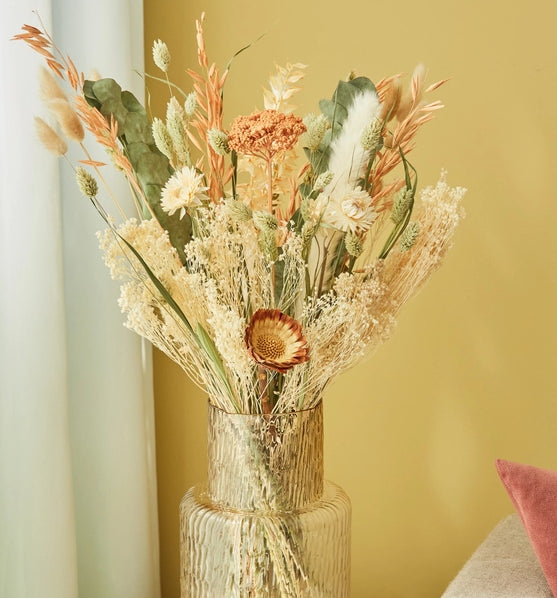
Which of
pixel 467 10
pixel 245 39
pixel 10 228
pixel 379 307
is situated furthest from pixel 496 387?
pixel 10 228

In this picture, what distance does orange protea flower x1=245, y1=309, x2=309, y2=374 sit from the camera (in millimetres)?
981

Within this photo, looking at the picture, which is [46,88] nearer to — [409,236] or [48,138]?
[48,138]

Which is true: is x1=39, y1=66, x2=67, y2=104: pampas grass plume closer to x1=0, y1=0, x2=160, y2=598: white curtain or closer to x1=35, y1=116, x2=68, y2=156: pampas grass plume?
x1=35, y1=116, x2=68, y2=156: pampas grass plume

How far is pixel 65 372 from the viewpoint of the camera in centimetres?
128

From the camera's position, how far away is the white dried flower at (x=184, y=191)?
996 millimetres

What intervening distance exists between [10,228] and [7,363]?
191 mm

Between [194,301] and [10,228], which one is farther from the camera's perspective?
[10,228]

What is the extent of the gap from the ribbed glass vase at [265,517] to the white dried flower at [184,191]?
11.4 inches

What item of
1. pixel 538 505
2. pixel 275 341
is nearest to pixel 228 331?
pixel 275 341

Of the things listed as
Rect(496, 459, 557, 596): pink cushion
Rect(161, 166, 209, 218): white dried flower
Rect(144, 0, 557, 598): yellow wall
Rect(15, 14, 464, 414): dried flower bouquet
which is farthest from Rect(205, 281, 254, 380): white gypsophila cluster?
Rect(144, 0, 557, 598): yellow wall

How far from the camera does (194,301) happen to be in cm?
109

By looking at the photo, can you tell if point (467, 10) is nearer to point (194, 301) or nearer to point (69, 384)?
point (194, 301)

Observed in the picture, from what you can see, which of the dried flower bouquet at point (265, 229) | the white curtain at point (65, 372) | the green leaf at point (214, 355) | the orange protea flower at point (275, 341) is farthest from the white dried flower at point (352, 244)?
the white curtain at point (65, 372)

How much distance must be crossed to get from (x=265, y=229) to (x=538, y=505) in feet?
1.73
